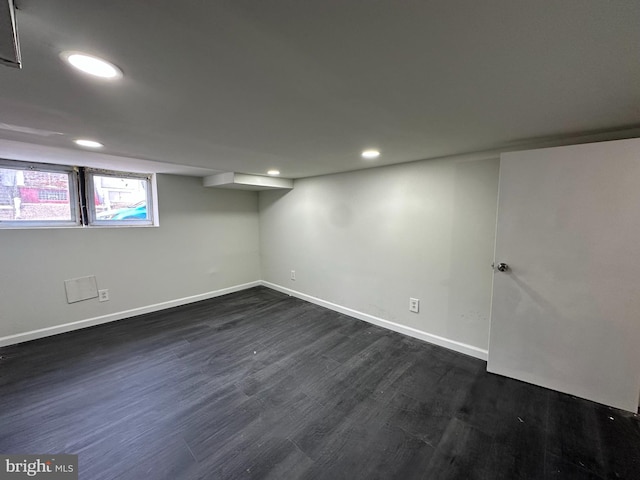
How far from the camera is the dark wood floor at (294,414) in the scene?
1402 mm

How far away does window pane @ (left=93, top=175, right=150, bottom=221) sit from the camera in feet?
10.9

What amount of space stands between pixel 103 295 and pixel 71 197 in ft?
4.20

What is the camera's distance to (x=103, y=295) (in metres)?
3.20

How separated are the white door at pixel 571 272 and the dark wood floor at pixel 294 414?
0.74 ft

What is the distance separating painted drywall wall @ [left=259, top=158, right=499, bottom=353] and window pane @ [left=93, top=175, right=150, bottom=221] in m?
2.14

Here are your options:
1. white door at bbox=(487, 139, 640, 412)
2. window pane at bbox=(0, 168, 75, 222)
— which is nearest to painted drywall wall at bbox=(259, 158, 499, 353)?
white door at bbox=(487, 139, 640, 412)

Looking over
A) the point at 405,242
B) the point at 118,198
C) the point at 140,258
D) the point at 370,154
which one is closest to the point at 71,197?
the point at 118,198

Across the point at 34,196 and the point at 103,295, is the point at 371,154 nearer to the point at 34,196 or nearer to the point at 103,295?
the point at 103,295

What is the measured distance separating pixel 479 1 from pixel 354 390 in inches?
89.2

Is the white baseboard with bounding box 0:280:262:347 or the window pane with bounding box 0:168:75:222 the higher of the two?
the window pane with bounding box 0:168:75:222

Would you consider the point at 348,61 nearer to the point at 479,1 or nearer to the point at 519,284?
the point at 479,1

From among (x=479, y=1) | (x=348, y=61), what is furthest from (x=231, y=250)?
(x=479, y=1)

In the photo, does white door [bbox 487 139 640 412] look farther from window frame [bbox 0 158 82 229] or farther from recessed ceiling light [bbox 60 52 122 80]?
window frame [bbox 0 158 82 229]

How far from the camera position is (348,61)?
3.04ft
